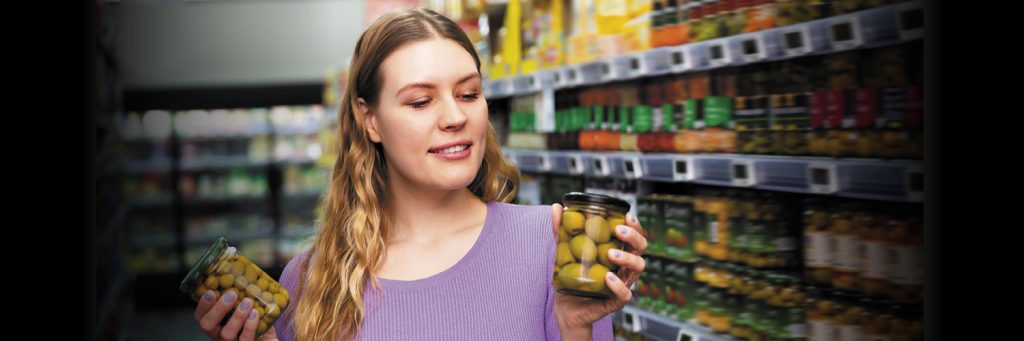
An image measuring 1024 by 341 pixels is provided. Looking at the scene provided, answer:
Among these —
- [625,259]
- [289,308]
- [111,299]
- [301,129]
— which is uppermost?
[301,129]

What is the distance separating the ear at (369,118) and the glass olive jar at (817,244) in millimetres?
1105

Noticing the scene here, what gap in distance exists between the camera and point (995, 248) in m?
1.33

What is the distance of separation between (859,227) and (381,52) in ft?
3.72

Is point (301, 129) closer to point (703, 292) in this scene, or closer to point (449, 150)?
point (703, 292)

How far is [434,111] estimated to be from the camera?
1438 mm

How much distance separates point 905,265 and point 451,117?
1035mm

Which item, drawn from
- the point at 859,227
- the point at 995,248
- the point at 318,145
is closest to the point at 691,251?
the point at 859,227

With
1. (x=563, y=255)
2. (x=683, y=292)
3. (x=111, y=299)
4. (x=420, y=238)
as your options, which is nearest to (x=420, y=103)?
(x=420, y=238)

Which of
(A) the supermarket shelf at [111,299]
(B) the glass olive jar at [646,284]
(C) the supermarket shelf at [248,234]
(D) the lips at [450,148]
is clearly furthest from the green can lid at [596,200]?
(C) the supermarket shelf at [248,234]

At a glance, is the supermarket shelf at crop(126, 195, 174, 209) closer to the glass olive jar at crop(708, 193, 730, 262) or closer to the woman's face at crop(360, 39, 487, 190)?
the glass olive jar at crop(708, 193, 730, 262)

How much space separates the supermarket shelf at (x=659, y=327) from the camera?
95.8 inches

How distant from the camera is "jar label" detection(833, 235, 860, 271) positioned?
192cm

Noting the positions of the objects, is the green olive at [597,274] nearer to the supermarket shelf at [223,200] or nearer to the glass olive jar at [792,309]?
the glass olive jar at [792,309]

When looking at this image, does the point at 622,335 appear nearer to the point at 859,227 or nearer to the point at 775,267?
the point at 775,267
